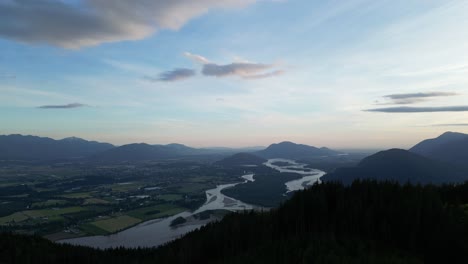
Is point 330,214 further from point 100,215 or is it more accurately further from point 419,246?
point 100,215

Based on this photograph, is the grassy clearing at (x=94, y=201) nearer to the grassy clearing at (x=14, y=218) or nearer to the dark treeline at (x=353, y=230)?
the grassy clearing at (x=14, y=218)

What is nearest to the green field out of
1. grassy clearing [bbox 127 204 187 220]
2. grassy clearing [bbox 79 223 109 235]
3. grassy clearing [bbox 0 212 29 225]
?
grassy clearing [bbox 0 212 29 225]

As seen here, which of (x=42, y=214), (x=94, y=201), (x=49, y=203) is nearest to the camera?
(x=42, y=214)

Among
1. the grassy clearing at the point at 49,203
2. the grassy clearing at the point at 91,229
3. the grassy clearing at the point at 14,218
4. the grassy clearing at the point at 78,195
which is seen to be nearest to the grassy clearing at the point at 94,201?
the grassy clearing at the point at 49,203

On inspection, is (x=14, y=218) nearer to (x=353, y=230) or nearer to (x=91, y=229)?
(x=91, y=229)

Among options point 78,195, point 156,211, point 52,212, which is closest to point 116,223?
point 156,211

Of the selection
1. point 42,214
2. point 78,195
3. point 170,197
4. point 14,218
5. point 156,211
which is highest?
point 78,195
